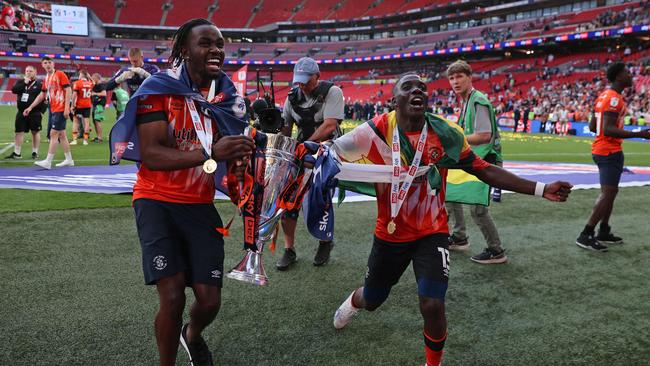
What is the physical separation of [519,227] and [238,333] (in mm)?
4587

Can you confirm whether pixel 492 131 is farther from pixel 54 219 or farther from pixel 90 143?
pixel 90 143

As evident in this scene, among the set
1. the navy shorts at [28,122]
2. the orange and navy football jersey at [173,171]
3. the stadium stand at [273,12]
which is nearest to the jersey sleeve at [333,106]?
the orange and navy football jersey at [173,171]

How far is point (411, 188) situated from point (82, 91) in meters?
13.6

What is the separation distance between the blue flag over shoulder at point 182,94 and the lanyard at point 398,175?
2.93 feet

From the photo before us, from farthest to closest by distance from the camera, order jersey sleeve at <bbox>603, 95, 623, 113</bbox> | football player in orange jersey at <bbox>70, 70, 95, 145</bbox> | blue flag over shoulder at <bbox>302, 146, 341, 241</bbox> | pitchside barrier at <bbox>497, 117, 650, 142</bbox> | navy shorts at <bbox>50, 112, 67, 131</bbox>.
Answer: pitchside barrier at <bbox>497, 117, 650, 142</bbox>, football player in orange jersey at <bbox>70, 70, 95, 145</bbox>, navy shorts at <bbox>50, 112, 67, 131</bbox>, jersey sleeve at <bbox>603, 95, 623, 113</bbox>, blue flag over shoulder at <bbox>302, 146, 341, 241</bbox>

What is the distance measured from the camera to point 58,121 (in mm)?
9406

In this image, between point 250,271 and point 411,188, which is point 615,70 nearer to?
point 411,188

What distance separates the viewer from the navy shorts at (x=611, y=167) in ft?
18.3

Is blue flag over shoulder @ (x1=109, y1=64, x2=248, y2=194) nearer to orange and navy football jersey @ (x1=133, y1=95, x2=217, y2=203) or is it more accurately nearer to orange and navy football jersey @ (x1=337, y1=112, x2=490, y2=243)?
orange and navy football jersey @ (x1=133, y1=95, x2=217, y2=203)

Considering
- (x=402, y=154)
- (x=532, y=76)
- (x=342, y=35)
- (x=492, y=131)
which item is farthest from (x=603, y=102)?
(x=342, y=35)

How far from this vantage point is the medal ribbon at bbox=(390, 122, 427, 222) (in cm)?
288

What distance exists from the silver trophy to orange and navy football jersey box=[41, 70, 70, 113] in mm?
8536

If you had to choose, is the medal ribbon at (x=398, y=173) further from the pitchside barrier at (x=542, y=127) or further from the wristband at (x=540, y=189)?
the pitchside barrier at (x=542, y=127)

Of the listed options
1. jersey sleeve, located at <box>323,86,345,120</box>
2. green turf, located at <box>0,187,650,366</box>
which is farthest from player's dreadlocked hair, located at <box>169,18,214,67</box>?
jersey sleeve, located at <box>323,86,345,120</box>
